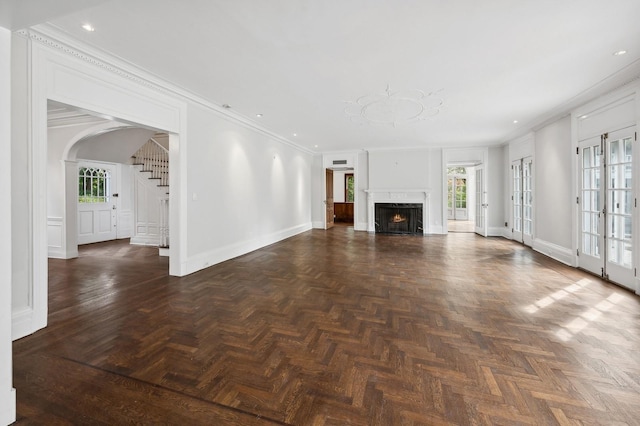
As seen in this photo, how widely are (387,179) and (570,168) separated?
4867 mm

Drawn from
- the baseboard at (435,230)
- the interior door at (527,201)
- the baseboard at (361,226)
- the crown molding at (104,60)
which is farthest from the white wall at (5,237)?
the baseboard at (435,230)

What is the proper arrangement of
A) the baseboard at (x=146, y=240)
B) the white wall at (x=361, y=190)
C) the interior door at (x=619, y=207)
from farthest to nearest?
the white wall at (x=361, y=190), the baseboard at (x=146, y=240), the interior door at (x=619, y=207)

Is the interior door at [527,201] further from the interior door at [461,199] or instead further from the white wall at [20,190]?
the white wall at [20,190]

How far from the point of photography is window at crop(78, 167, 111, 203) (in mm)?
7297

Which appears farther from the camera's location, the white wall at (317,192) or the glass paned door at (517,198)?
the white wall at (317,192)

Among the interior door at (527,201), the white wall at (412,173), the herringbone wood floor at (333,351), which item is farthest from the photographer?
the white wall at (412,173)

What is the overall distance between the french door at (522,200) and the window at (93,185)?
35.4ft

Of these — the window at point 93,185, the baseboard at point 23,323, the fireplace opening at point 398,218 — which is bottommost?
the baseboard at point 23,323

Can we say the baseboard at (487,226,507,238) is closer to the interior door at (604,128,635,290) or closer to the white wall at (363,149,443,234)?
the white wall at (363,149,443,234)

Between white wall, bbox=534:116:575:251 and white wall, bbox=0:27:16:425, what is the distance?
22.7 feet

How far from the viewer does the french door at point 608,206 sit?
3.81m

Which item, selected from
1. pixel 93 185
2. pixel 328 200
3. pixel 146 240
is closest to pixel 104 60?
pixel 146 240

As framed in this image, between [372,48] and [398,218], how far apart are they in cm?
682

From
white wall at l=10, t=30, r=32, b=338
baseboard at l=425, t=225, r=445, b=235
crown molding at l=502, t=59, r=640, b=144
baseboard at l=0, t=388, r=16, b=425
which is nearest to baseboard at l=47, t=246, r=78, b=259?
white wall at l=10, t=30, r=32, b=338
